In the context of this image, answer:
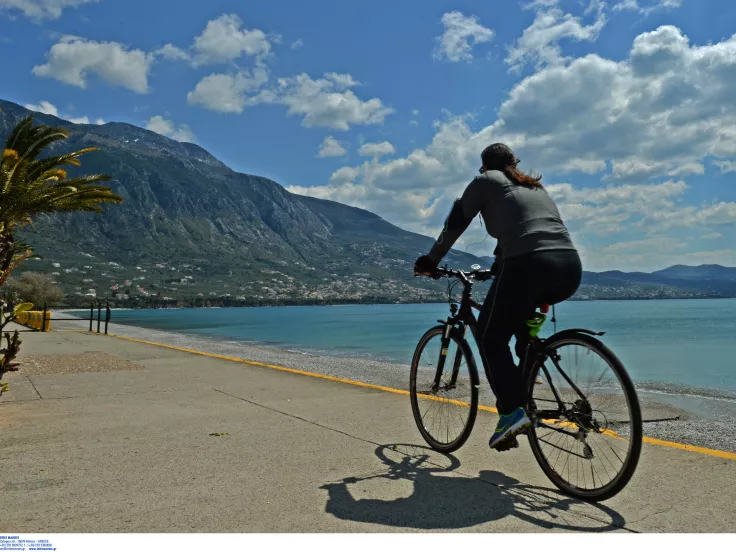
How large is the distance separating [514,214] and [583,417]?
4.06 feet

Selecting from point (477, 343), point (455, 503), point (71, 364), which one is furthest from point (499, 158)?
point (71, 364)

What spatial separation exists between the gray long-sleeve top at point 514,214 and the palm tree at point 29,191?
18.7 ft

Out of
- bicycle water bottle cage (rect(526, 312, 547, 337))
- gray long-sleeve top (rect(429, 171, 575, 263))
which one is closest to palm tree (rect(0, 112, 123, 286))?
gray long-sleeve top (rect(429, 171, 575, 263))

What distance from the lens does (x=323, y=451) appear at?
4.29 meters

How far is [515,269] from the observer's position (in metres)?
3.45

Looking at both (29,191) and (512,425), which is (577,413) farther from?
(29,191)

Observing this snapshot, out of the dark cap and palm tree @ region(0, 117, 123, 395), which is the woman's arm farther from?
palm tree @ region(0, 117, 123, 395)

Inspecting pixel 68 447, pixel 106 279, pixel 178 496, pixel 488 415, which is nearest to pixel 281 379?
pixel 488 415

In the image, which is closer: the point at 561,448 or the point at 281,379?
the point at 561,448

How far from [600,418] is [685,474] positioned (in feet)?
2.75

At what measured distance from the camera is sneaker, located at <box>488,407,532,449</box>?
346 cm

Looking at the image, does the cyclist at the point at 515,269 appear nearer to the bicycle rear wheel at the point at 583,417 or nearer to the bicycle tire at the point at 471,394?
the bicycle rear wheel at the point at 583,417

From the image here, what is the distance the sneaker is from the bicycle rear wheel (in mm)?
100
